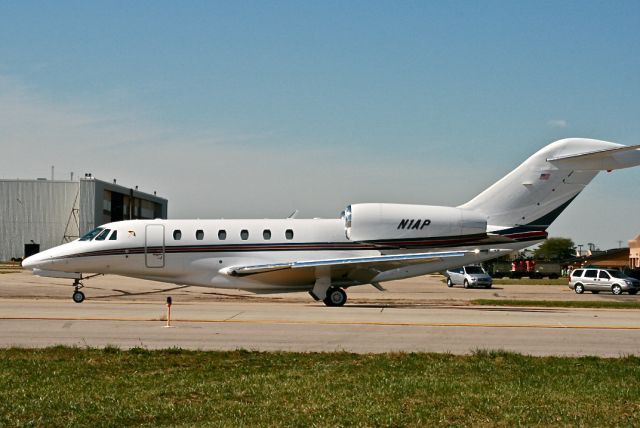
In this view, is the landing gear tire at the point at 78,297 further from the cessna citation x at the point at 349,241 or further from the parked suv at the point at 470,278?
the parked suv at the point at 470,278

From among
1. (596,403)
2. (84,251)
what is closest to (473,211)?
(84,251)

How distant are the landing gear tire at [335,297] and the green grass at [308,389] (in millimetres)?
13712

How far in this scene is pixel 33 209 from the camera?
8425 cm

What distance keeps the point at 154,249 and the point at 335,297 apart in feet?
21.7

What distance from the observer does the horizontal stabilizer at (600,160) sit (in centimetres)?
2762

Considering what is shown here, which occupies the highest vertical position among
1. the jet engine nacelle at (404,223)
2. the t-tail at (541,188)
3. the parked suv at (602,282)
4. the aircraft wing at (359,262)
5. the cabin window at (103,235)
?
the t-tail at (541,188)

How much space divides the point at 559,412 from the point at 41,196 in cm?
8167

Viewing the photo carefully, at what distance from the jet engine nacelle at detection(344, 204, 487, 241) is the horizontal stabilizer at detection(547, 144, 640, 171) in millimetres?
3470

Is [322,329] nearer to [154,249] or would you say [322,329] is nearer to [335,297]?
[335,297]

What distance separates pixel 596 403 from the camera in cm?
992

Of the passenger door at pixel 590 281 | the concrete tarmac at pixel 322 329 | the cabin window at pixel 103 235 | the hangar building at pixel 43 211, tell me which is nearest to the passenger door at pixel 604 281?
the passenger door at pixel 590 281

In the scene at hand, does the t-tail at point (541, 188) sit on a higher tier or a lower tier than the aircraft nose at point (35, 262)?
higher

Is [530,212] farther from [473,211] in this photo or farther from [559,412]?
[559,412]

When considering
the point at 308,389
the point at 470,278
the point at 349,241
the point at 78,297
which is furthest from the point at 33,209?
the point at 308,389
